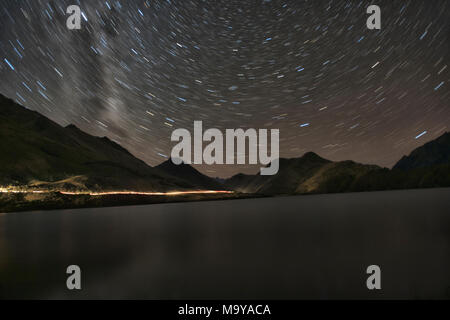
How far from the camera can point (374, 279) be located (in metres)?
9.73

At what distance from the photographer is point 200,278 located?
1078cm

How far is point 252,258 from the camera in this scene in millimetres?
13883

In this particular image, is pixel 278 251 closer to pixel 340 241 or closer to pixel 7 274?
pixel 340 241

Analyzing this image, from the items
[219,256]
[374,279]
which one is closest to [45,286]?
[219,256]

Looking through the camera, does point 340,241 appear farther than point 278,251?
Yes

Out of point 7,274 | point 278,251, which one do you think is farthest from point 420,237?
point 7,274

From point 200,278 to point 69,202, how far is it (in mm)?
120219

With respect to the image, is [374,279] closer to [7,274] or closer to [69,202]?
[7,274]
